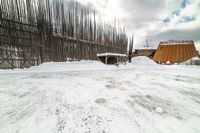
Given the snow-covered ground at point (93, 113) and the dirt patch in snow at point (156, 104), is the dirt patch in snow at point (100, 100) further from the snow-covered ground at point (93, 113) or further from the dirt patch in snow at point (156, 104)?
the dirt patch in snow at point (156, 104)

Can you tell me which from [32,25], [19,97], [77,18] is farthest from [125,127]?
[77,18]

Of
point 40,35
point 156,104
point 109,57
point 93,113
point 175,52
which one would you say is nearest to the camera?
point 93,113

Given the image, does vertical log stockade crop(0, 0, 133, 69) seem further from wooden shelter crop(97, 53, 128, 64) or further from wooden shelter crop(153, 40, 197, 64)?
wooden shelter crop(153, 40, 197, 64)

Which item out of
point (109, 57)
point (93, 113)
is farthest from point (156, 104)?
point (109, 57)

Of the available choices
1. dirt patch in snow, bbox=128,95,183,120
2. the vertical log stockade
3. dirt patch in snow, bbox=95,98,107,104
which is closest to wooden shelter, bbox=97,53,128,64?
the vertical log stockade

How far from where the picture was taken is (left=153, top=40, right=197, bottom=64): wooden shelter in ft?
53.9

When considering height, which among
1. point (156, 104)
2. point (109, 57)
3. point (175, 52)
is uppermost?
point (175, 52)

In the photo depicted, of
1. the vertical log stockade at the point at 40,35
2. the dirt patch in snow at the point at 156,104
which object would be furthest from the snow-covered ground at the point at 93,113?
the vertical log stockade at the point at 40,35

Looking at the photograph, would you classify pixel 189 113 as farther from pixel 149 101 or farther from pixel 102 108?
pixel 102 108

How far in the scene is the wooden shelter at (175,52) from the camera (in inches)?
647

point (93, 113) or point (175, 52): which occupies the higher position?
point (175, 52)

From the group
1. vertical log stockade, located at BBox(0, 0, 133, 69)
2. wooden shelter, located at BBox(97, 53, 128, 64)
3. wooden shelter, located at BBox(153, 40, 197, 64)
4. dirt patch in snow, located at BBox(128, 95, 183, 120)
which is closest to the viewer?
dirt patch in snow, located at BBox(128, 95, 183, 120)

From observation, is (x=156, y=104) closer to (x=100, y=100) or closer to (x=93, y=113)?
(x=100, y=100)

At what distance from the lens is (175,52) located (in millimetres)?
17125
